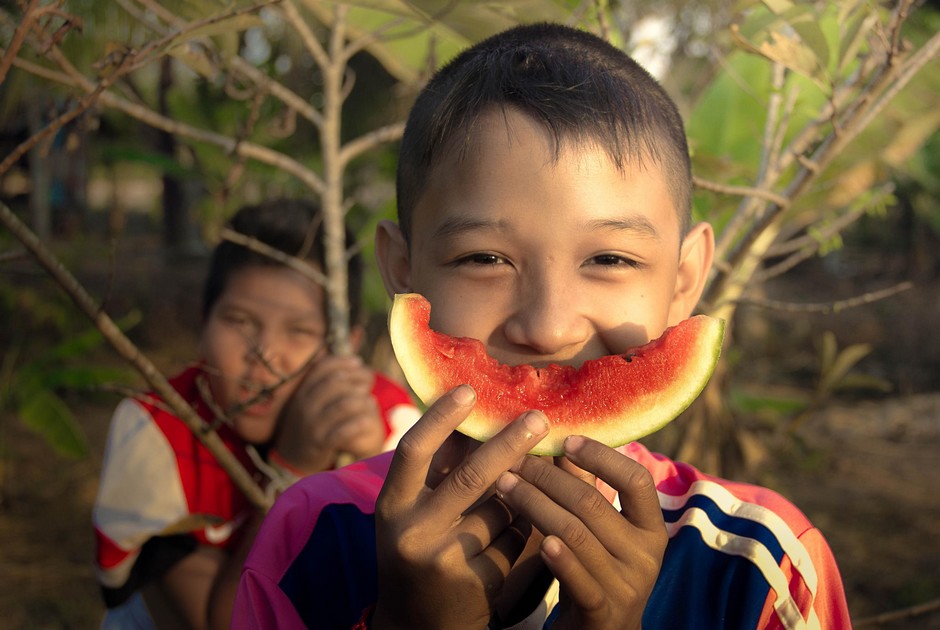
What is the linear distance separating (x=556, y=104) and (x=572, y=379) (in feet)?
1.53

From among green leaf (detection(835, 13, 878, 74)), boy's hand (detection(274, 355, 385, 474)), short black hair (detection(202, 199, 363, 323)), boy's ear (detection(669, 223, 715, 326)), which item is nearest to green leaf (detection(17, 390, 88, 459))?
short black hair (detection(202, 199, 363, 323))

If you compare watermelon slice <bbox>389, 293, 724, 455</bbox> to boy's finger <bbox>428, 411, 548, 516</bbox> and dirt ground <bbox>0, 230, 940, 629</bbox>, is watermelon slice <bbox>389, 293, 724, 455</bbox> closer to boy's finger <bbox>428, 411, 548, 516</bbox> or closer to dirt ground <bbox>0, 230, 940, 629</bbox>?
boy's finger <bbox>428, 411, 548, 516</bbox>

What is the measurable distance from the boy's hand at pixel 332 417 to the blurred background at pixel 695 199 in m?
0.47

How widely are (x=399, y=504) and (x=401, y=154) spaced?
80cm

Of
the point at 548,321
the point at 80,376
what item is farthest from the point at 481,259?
the point at 80,376

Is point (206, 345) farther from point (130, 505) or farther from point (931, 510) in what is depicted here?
point (931, 510)

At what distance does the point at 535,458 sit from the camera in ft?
4.07

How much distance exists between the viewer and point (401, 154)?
5.63 feet

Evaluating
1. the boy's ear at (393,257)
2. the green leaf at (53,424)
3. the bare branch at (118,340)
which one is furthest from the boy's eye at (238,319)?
the green leaf at (53,424)

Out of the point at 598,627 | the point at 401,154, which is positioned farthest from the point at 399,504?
the point at 401,154

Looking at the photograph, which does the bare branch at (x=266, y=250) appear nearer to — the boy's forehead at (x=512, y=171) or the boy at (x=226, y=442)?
the boy at (x=226, y=442)

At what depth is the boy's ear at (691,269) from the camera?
63.8 inches

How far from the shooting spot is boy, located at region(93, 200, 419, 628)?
7.17 ft

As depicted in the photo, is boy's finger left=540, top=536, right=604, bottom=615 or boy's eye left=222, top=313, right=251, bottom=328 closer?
boy's finger left=540, top=536, right=604, bottom=615
